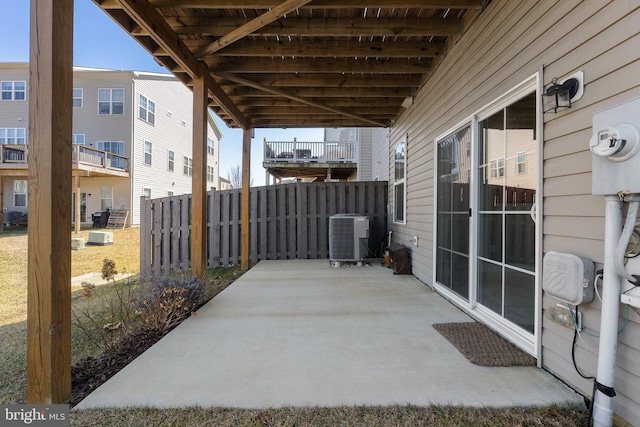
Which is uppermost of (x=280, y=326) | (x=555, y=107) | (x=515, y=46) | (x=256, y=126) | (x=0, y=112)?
(x=0, y=112)

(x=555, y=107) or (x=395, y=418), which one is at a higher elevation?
(x=555, y=107)

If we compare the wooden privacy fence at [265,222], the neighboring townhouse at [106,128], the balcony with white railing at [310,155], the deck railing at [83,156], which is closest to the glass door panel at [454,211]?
the wooden privacy fence at [265,222]

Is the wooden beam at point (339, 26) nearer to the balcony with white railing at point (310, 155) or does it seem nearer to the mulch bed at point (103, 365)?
the mulch bed at point (103, 365)

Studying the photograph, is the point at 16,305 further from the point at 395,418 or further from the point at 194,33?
the point at 395,418

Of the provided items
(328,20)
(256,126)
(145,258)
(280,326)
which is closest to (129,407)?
(280,326)

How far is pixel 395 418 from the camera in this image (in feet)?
5.26

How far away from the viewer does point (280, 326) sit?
9.49 feet

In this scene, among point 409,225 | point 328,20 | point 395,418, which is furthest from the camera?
point 409,225

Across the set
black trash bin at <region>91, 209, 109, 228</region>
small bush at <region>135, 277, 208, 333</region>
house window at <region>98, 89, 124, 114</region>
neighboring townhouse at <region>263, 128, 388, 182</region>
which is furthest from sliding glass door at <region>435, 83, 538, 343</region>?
house window at <region>98, 89, 124, 114</region>

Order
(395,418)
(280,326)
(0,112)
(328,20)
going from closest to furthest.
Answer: (395,418) → (280,326) → (328,20) → (0,112)

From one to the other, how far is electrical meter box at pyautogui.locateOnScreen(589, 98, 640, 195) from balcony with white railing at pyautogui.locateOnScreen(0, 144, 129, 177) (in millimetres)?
14525

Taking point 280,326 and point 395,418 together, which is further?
point 280,326

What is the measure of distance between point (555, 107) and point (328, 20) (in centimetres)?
254

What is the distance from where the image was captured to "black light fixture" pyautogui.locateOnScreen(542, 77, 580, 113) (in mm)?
1857
